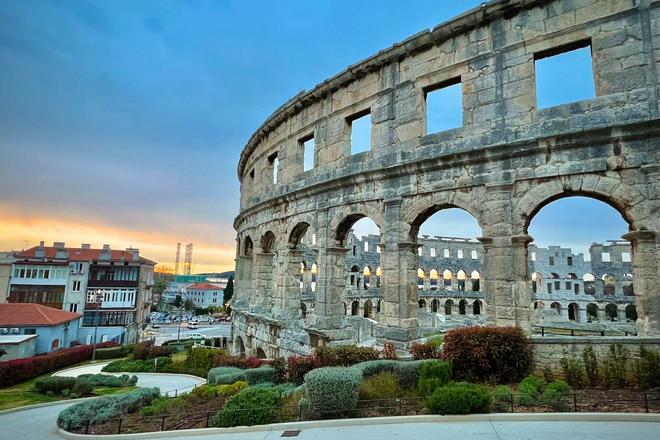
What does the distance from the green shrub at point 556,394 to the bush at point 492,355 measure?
0.89 m

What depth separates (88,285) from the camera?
4016 cm

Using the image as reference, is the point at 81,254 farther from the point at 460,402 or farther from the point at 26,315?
the point at 460,402

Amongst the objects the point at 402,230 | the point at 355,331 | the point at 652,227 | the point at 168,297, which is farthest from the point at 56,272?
the point at 168,297

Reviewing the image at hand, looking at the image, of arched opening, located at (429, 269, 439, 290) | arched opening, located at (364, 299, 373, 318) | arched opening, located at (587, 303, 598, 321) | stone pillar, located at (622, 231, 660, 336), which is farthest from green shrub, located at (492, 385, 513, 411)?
arched opening, located at (587, 303, 598, 321)

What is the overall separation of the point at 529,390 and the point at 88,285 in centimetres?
4438

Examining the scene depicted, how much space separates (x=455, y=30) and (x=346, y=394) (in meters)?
10.4

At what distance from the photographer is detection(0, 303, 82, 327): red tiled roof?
96.3 feet

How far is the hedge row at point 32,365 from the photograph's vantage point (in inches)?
876

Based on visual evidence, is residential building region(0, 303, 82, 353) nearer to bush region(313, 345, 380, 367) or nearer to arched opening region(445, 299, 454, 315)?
bush region(313, 345, 380, 367)

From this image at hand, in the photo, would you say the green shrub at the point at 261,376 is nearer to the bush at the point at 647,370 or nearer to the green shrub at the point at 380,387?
the green shrub at the point at 380,387

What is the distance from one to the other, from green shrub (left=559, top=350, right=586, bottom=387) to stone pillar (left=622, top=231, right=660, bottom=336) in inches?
63.4

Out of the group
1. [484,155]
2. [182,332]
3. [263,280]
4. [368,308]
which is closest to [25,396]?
[263,280]

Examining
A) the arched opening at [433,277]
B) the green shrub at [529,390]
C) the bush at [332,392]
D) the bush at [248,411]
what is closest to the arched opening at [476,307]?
the arched opening at [433,277]

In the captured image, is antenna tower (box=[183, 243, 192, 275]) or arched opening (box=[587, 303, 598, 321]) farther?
antenna tower (box=[183, 243, 192, 275])
